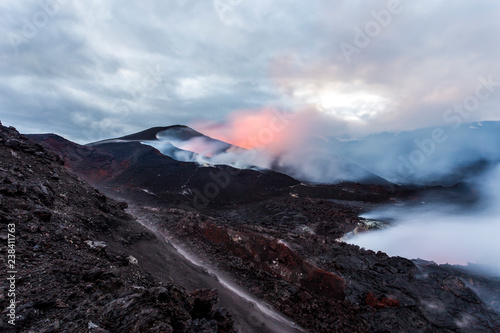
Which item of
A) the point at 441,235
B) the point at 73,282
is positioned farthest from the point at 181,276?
the point at 441,235

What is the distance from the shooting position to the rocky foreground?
3113 millimetres

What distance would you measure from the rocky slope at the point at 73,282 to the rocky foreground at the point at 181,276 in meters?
0.02

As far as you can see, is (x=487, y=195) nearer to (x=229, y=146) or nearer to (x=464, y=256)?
(x=464, y=256)

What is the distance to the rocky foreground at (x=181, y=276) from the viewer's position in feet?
10.2

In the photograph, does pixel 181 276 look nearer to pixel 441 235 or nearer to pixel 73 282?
pixel 73 282

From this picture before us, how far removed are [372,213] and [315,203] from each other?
449 centimetres

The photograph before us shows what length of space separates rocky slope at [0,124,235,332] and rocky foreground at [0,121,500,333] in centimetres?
2

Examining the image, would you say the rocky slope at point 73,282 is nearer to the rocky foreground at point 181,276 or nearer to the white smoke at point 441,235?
the rocky foreground at point 181,276

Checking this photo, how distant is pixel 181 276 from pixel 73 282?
3941 millimetres

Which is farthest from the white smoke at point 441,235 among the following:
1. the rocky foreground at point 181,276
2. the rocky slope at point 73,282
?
the rocky slope at point 73,282

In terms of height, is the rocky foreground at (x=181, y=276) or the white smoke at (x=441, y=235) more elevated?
the white smoke at (x=441, y=235)

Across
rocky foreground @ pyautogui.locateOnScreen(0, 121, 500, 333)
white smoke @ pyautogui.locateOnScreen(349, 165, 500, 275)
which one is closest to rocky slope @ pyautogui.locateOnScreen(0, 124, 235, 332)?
rocky foreground @ pyautogui.locateOnScreen(0, 121, 500, 333)

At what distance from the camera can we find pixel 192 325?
3357mm

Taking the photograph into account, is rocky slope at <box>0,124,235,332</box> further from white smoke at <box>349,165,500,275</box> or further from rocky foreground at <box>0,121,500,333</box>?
white smoke at <box>349,165,500,275</box>
